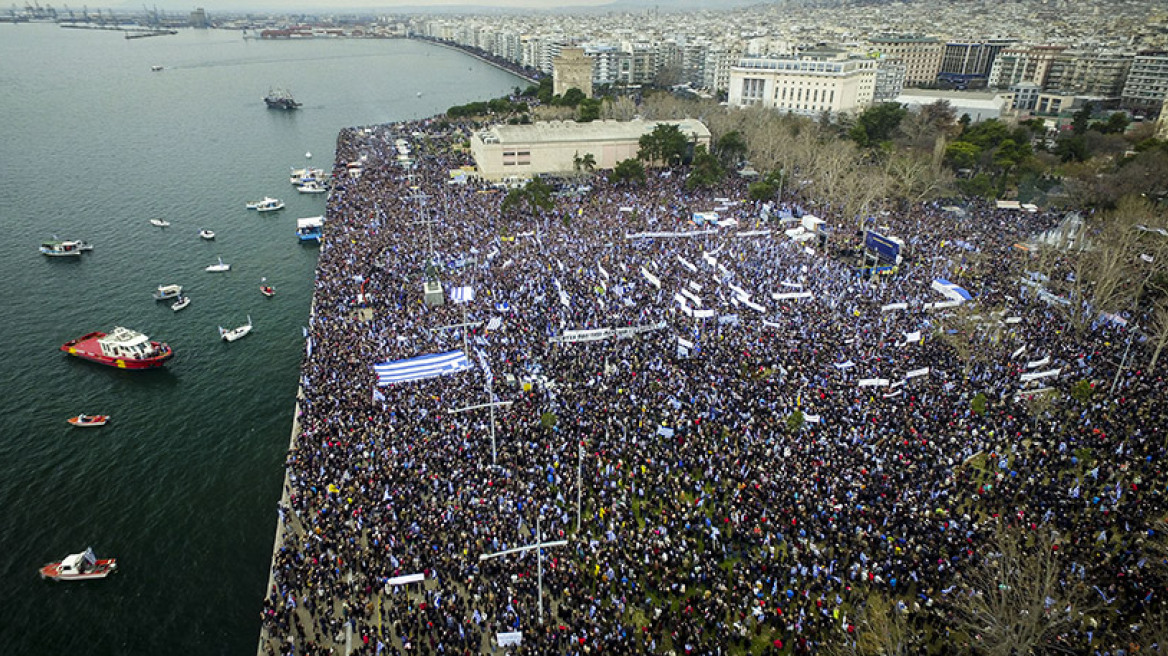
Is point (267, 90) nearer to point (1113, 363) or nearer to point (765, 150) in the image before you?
point (765, 150)

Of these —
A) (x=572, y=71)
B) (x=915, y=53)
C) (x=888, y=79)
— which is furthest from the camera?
(x=915, y=53)

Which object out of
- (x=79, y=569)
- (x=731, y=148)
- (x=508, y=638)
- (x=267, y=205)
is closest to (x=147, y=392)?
(x=79, y=569)

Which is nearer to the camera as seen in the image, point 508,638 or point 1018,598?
point 508,638

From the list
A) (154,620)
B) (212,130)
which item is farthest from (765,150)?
(212,130)

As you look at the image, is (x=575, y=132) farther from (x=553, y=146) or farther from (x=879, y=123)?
(x=879, y=123)

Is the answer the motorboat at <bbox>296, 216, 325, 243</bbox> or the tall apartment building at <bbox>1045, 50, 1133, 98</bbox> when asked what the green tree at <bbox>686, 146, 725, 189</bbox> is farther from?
the tall apartment building at <bbox>1045, 50, 1133, 98</bbox>

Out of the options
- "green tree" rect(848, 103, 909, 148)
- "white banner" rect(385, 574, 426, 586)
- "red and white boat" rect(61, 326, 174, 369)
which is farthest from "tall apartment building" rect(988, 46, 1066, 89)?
"red and white boat" rect(61, 326, 174, 369)

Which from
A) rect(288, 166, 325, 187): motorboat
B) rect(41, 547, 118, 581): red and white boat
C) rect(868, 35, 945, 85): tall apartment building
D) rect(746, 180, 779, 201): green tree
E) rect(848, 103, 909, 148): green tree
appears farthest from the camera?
rect(868, 35, 945, 85): tall apartment building
